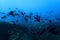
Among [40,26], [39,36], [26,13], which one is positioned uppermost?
[26,13]

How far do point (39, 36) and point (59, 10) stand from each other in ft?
1.36

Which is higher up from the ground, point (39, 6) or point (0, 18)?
point (39, 6)

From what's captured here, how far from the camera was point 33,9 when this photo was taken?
157 cm

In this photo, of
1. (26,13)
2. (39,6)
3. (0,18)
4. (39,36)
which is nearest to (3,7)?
(0,18)

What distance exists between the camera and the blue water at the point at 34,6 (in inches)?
61.0

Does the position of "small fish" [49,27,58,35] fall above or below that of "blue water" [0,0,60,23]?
below

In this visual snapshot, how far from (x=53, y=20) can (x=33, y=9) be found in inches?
11.3

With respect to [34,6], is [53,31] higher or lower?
lower

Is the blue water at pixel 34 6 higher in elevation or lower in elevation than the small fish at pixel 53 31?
higher

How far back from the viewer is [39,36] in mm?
1560

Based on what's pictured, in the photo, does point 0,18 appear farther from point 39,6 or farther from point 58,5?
point 58,5

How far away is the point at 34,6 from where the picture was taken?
1.57 m

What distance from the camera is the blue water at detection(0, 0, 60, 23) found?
155 centimetres

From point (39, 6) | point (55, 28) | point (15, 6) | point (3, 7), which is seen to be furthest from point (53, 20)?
point (3, 7)
